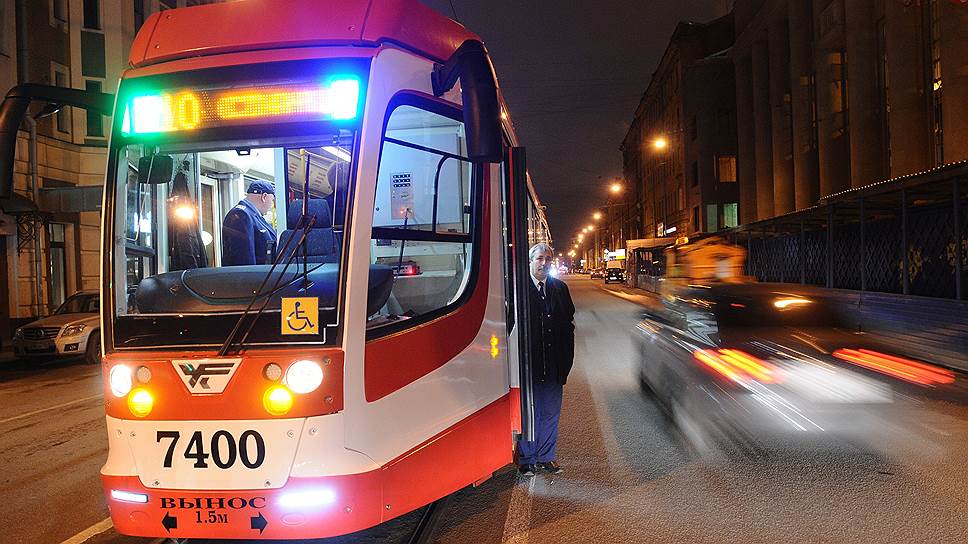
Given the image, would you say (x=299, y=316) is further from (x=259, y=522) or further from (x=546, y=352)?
(x=546, y=352)

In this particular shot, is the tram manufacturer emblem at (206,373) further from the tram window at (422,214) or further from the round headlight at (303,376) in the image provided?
the tram window at (422,214)

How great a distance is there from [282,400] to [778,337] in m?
7.29

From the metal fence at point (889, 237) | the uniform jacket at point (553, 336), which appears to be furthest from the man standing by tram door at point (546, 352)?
the metal fence at point (889, 237)

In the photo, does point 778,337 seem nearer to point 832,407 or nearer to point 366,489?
point 832,407

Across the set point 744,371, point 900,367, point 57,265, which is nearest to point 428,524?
point 744,371

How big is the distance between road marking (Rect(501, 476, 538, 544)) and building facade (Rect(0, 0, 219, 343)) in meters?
17.0

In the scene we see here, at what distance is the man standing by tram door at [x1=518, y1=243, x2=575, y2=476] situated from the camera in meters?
5.70

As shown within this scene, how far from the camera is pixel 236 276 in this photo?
384cm

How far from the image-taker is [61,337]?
14.9 meters

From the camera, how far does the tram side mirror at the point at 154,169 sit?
400 cm

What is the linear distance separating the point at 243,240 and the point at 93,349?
13.1m

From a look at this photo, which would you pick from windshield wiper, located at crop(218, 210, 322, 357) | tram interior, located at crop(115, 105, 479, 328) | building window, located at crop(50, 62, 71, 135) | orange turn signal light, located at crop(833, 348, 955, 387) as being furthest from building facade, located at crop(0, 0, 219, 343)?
orange turn signal light, located at crop(833, 348, 955, 387)

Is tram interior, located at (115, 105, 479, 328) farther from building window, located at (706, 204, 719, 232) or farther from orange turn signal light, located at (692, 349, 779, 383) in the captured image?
building window, located at (706, 204, 719, 232)

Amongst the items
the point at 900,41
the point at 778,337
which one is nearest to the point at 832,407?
the point at 778,337
